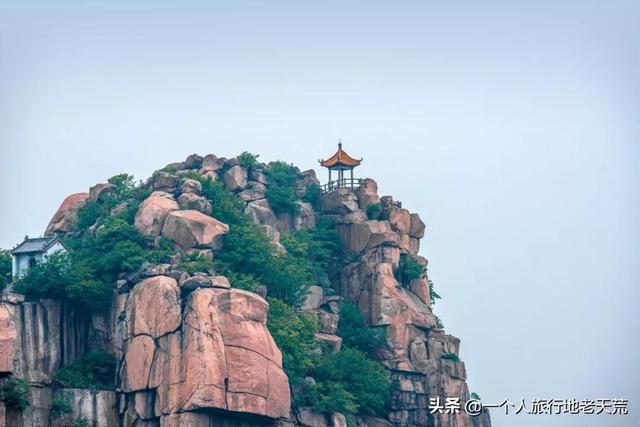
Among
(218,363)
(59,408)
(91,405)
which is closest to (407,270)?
(218,363)

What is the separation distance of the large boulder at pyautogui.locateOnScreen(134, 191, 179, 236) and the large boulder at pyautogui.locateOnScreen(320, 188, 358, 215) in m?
11.0

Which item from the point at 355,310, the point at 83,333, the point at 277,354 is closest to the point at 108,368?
the point at 83,333

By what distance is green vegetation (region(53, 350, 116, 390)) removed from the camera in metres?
79.4

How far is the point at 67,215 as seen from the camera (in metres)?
89.7

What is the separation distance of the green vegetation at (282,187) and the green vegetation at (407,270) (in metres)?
6.10

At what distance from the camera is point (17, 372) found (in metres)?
77.9

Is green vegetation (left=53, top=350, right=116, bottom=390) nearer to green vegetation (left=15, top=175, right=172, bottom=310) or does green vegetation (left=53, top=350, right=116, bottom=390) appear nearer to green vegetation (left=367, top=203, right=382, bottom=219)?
green vegetation (left=15, top=175, right=172, bottom=310)

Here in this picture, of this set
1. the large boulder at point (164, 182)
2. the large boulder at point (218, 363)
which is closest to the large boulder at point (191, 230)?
the large boulder at point (164, 182)

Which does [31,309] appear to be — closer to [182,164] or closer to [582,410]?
[182,164]

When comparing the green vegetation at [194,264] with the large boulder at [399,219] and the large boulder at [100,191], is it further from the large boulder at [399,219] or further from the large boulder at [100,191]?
the large boulder at [399,219]

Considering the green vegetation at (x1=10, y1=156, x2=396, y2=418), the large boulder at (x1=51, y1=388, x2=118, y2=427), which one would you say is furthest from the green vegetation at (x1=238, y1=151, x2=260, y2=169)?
the large boulder at (x1=51, y1=388, x2=118, y2=427)

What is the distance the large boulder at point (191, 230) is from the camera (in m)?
83.3

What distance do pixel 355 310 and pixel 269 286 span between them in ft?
19.8

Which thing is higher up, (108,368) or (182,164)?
(182,164)
